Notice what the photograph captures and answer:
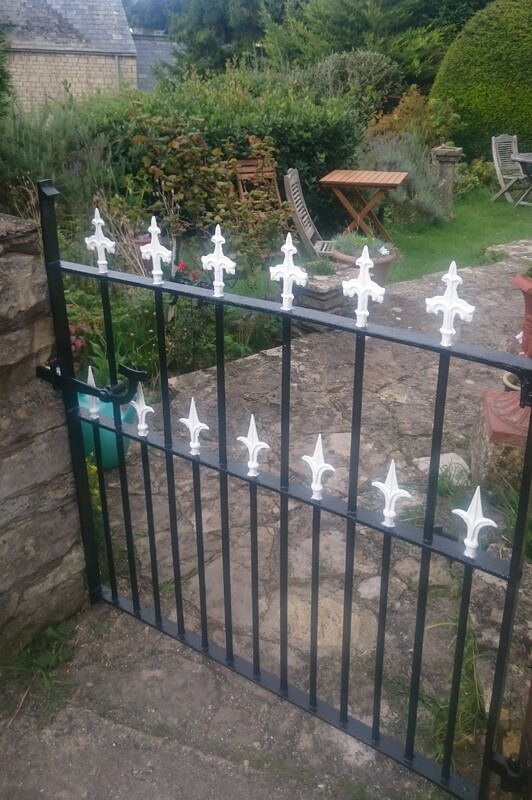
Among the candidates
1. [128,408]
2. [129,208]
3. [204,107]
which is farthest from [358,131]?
[128,408]

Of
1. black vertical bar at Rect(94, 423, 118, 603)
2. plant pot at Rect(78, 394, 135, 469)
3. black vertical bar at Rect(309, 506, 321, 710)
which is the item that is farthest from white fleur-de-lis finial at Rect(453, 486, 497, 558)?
plant pot at Rect(78, 394, 135, 469)

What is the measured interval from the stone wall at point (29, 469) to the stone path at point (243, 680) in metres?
0.23

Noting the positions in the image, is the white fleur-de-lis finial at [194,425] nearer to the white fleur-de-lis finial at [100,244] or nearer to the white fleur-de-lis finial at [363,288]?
the white fleur-de-lis finial at [100,244]

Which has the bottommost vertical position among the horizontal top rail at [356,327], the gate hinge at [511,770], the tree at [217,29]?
the gate hinge at [511,770]

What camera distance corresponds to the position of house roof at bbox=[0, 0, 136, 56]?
24328 millimetres

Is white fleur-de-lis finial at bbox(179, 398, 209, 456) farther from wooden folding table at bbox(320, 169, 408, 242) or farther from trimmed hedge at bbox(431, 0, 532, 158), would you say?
trimmed hedge at bbox(431, 0, 532, 158)

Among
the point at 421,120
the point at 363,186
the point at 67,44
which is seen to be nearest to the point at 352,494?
the point at 363,186

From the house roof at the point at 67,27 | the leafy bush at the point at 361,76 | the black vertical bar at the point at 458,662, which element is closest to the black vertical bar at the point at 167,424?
the black vertical bar at the point at 458,662

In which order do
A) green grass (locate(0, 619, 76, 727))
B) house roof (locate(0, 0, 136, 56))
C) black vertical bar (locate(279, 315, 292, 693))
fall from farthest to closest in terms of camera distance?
house roof (locate(0, 0, 136, 56)), green grass (locate(0, 619, 76, 727)), black vertical bar (locate(279, 315, 292, 693))

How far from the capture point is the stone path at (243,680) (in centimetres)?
190

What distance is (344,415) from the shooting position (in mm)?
4008

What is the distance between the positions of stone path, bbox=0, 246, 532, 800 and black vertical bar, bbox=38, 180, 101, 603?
0.23 m

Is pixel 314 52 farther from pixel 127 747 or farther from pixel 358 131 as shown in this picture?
pixel 127 747

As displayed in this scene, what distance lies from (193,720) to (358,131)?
348 inches
